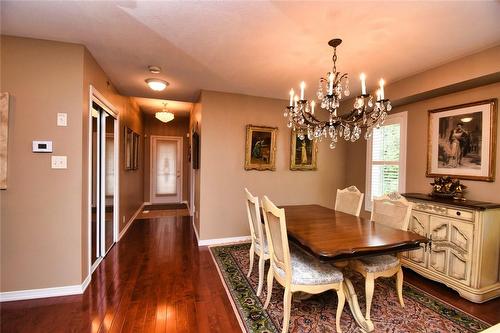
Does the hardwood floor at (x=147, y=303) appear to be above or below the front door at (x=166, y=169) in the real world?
below

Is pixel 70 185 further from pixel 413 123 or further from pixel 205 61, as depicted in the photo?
pixel 413 123

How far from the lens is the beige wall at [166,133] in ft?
23.2

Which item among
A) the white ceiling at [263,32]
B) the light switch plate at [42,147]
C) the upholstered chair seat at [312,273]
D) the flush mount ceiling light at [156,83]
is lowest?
the upholstered chair seat at [312,273]

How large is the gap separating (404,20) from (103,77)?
10.8 feet

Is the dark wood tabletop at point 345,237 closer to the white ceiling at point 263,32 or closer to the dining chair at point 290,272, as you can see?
the dining chair at point 290,272

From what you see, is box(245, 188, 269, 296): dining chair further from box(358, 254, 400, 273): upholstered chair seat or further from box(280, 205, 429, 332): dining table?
box(358, 254, 400, 273): upholstered chair seat

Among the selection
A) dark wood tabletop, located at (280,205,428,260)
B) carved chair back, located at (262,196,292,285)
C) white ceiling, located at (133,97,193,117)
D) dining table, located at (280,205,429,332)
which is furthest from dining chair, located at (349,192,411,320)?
white ceiling, located at (133,97,193,117)

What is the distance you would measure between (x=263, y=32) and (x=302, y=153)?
2596 mm

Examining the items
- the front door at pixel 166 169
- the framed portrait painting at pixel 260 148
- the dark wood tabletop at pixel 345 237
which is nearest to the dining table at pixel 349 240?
the dark wood tabletop at pixel 345 237

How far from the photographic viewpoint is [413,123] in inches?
129

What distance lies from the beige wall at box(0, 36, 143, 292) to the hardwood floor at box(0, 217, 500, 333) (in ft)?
0.95

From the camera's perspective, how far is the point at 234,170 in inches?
153

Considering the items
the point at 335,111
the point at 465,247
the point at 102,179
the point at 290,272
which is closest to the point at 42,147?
the point at 102,179

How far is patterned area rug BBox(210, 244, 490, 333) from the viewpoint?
1.88 m
